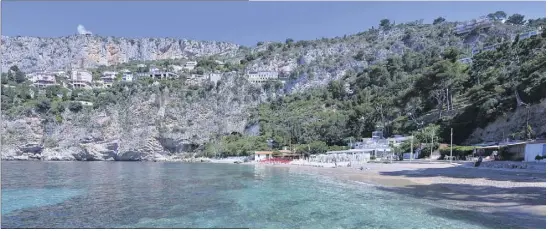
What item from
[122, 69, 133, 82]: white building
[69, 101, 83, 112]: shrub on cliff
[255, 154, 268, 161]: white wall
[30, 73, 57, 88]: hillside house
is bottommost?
[255, 154, 268, 161]: white wall

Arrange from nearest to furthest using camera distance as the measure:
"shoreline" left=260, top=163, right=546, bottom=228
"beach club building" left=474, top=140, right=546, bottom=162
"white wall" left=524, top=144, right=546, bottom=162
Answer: "shoreline" left=260, top=163, right=546, bottom=228 < "white wall" left=524, top=144, right=546, bottom=162 < "beach club building" left=474, top=140, right=546, bottom=162

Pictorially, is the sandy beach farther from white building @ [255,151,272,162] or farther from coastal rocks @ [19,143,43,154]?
coastal rocks @ [19,143,43,154]

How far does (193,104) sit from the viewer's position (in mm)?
85125

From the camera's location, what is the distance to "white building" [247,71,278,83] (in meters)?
112

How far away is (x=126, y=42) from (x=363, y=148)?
13377 cm

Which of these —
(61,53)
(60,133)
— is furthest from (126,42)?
(60,133)

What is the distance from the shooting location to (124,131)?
258ft

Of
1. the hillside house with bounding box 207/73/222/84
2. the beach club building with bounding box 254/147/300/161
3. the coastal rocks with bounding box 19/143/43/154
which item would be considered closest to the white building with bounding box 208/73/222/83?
the hillside house with bounding box 207/73/222/84

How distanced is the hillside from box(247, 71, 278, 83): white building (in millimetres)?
2880

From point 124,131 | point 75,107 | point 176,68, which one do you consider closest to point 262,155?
point 124,131

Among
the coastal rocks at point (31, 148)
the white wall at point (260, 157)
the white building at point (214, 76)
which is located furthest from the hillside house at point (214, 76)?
the white wall at point (260, 157)

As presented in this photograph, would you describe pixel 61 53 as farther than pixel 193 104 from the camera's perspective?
Yes

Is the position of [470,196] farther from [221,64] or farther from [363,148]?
[221,64]

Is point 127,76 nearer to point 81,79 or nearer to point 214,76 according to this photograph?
point 81,79
